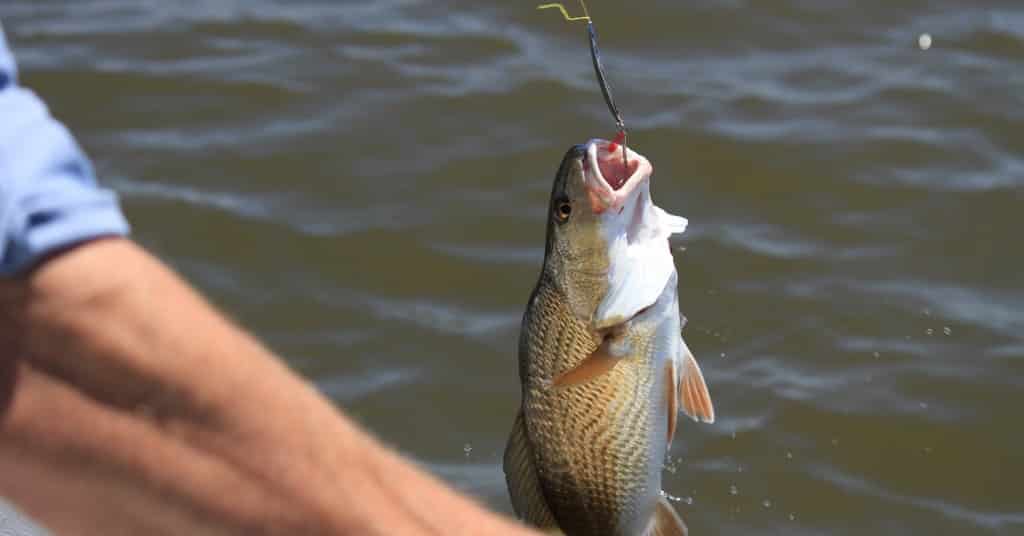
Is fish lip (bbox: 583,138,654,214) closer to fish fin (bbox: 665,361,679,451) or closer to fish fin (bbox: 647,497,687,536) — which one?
fish fin (bbox: 665,361,679,451)

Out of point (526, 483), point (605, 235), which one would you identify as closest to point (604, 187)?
point (605, 235)

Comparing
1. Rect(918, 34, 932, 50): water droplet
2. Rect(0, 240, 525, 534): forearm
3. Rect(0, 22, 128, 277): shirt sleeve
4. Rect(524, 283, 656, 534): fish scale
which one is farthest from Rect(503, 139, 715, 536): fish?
Rect(918, 34, 932, 50): water droplet

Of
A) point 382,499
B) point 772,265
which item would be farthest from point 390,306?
point 382,499

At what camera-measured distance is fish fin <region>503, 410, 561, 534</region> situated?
3055 millimetres

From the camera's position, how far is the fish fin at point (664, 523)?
3.15 m

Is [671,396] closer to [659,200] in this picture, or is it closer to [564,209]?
[564,209]

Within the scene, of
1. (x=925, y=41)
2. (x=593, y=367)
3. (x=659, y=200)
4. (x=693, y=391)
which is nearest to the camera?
(x=593, y=367)

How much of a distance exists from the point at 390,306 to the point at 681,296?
1.08 m

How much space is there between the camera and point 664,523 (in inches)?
124

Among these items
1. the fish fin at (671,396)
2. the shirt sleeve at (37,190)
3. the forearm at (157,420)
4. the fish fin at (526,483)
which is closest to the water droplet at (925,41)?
the fish fin at (671,396)

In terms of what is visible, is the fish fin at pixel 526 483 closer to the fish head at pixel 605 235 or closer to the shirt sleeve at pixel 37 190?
the fish head at pixel 605 235

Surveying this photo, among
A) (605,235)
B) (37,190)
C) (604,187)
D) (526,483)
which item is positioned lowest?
(526,483)

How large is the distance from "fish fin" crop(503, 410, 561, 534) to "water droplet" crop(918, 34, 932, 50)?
461 centimetres

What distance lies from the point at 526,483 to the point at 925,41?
15.4ft
